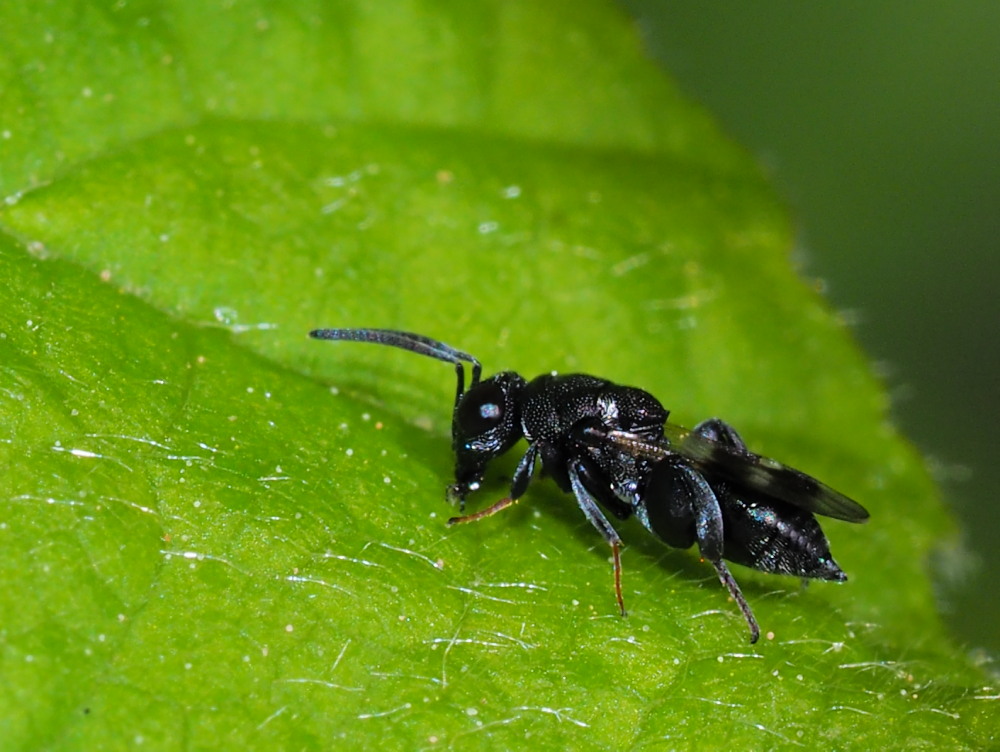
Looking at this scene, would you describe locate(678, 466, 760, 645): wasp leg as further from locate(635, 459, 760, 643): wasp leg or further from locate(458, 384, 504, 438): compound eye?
locate(458, 384, 504, 438): compound eye

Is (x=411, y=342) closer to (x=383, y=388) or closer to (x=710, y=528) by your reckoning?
(x=383, y=388)

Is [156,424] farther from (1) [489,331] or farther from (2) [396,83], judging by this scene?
(2) [396,83]

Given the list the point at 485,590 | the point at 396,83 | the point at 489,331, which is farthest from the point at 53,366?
the point at 396,83

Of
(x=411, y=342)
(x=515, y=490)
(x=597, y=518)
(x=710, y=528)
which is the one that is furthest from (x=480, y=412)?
(x=710, y=528)

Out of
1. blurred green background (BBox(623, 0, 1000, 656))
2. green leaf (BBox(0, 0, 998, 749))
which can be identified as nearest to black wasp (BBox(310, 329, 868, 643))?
green leaf (BBox(0, 0, 998, 749))

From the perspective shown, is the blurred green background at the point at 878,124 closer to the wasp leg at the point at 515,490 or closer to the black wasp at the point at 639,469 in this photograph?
the black wasp at the point at 639,469
